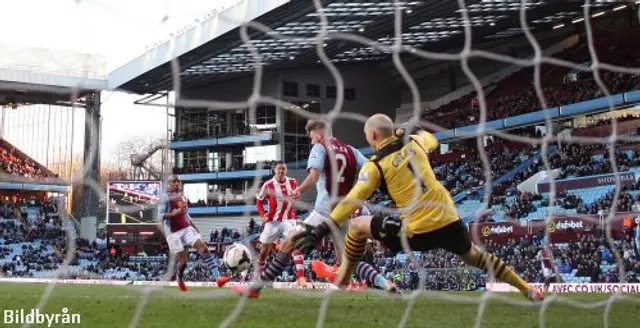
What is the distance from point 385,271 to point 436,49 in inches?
792

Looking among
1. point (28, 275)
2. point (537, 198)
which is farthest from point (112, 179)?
point (537, 198)

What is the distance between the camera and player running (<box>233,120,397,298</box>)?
289 inches

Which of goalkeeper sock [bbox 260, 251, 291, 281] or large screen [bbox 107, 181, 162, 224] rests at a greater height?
large screen [bbox 107, 181, 162, 224]

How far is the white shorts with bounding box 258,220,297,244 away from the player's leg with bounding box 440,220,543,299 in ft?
11.8

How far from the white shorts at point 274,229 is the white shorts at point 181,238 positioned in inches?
48.3

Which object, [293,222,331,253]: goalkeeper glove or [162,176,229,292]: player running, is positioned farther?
[162,176,229,292]: player running

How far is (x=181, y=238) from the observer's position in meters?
10.3

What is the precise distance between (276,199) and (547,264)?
8.81 metres

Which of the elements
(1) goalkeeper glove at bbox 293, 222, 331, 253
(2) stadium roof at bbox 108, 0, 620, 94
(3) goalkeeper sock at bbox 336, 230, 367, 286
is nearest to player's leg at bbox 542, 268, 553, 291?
(3) goalkeeper sock at bbox 336, 230, 367, 286

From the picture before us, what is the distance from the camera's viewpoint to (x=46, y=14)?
5.00 m

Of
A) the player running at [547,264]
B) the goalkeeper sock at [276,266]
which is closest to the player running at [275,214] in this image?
the goalkeeper sock at [276,266]

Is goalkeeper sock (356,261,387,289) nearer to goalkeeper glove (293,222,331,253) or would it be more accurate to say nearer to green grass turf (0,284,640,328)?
green grass turf (0,284,640,328)

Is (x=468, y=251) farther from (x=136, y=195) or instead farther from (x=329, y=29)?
(x=136, y=195)

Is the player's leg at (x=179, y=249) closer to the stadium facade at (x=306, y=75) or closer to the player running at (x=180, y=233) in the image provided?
the player running at (x=180, y=233)
